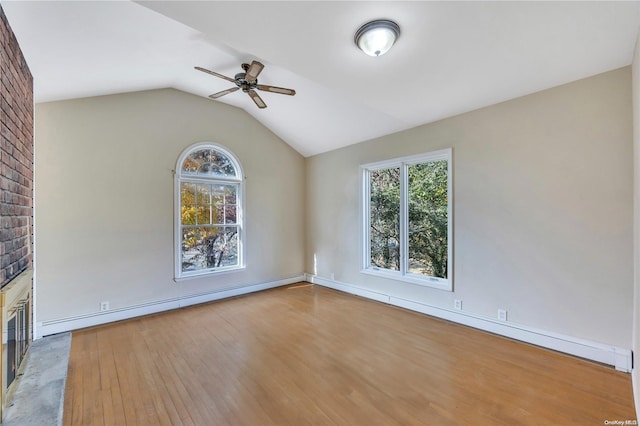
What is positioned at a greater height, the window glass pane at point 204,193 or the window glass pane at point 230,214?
the window glass pane at point 204,193

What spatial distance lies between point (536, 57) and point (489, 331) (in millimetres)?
2823

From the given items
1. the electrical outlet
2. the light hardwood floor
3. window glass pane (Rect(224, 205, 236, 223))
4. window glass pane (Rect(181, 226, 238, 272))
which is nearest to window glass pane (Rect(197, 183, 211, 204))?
window glass pane (Rect(224, 205, 236, 223))

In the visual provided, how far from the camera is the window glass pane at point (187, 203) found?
4402 mm

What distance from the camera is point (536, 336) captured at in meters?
2.94

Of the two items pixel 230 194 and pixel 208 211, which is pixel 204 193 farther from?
pixel 230 194

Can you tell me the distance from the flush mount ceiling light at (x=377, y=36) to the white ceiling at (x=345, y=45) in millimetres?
48

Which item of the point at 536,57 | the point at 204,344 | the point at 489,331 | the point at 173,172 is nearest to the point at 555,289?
the point at 489,331

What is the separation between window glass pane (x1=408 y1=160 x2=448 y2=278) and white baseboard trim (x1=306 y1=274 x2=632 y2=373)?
0.49m

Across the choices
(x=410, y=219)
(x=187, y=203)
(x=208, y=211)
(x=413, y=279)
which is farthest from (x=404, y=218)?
(x=187, y=203)

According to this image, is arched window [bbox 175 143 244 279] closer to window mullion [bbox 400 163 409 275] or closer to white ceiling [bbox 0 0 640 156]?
white ceiling [bbox 0 0 640 156]

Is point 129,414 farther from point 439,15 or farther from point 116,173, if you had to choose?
point 439,15

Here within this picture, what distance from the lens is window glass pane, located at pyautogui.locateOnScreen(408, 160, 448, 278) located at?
12.5ft

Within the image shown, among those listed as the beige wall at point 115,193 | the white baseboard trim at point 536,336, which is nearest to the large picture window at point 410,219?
the white baseboard trim at point 536,336

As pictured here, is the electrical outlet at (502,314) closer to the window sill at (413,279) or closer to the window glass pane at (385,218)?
the window sill at (413,279)
